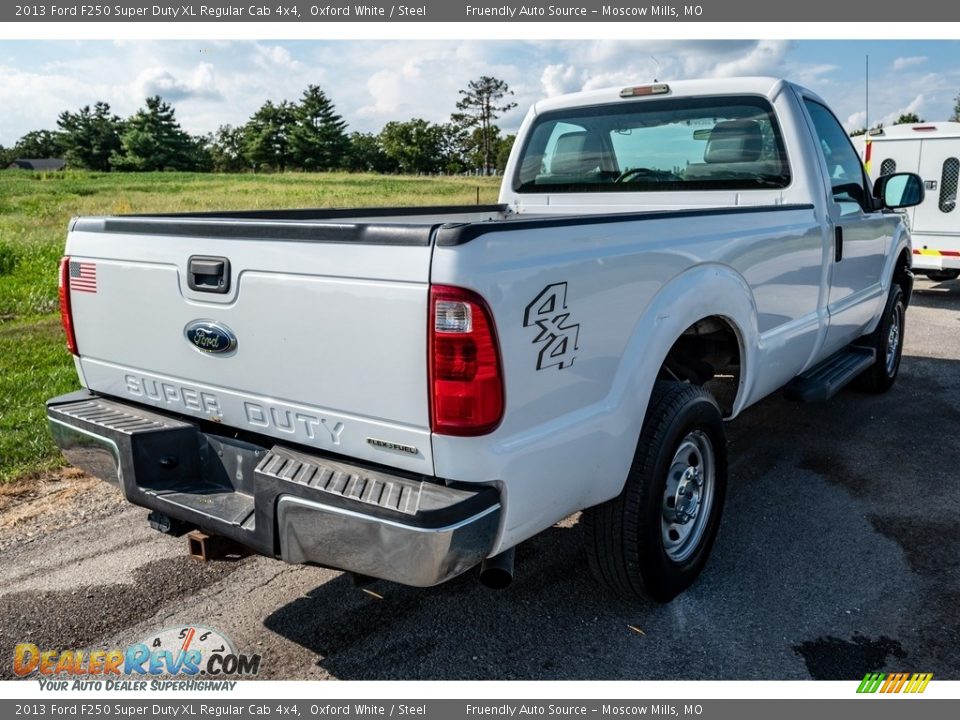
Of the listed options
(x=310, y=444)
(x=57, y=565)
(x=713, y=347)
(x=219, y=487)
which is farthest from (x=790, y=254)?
(x=57, y=565)

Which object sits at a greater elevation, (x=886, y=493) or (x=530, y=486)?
(x=530, y=486)

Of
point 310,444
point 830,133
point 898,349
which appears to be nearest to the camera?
point 310,444

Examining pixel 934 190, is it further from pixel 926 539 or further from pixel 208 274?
pixel 208 274

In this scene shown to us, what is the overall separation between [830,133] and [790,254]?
144 cm

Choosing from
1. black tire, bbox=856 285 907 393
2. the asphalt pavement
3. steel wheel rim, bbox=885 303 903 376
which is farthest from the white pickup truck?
steel wheel rim, bbox=885 303 903 376

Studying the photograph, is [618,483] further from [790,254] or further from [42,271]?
[42,271]

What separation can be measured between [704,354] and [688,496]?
789 mm

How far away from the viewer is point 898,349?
643 centimetres

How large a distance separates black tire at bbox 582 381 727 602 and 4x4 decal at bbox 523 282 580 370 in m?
0.66

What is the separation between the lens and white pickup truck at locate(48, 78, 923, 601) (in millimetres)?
2205

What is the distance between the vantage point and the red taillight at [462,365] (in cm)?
214

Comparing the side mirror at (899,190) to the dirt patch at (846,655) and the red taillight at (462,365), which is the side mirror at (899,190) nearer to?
the dirt patch at (846,655)

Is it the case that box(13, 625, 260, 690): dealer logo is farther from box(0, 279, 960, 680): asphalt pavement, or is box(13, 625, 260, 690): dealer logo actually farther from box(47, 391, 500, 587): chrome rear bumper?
box(47, 391, 500, 587): chrome rear bumper

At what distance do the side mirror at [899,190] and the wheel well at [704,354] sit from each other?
90.9 inches
